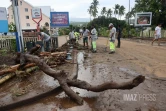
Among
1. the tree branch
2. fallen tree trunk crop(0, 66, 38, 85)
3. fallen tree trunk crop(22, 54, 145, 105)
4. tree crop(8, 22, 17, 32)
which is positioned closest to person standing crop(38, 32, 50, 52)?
fallen tree trunk crop(0, 66, 38, 85)

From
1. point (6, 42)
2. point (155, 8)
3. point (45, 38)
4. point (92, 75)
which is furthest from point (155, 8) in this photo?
point (92, 75)

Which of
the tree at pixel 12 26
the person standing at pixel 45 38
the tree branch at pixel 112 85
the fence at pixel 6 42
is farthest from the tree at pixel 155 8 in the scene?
the tree branch at pixel 112 85

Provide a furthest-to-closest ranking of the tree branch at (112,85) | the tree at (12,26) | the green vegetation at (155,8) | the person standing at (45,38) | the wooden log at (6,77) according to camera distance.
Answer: the green vegetation at (155,8) < the tree at (12,26) < the person standing at (45,38) < the wooden log at (6,77) < the tree branch at (112,85)

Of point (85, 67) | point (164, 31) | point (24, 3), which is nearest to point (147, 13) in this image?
point (164, 31)

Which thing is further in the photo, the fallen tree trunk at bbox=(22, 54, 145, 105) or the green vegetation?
the green vegetation

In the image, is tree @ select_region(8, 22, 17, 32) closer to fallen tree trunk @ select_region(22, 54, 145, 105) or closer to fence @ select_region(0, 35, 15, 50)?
fence @ select_region(0, 35, 15, 50)

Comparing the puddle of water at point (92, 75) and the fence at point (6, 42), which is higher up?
the fence at point (6, 42)

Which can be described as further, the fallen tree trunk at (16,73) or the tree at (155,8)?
the tree at (155,8)

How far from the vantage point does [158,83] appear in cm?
492

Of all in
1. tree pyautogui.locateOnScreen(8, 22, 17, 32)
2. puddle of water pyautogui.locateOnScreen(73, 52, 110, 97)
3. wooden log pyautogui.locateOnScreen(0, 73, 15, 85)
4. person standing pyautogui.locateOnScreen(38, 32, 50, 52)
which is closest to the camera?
Answer: puddle of water pyautogui.locateOnScreen(73, 52, 110, 97)

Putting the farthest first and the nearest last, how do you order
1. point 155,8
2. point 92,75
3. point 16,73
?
point 155,8, point 92,75, point 16,73

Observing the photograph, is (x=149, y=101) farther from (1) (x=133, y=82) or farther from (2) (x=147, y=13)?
→ (2) (x=147, y=13)

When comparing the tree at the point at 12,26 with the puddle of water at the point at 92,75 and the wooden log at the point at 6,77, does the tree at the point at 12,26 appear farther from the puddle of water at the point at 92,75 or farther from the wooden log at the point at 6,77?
the wooden log at the point at 6,77

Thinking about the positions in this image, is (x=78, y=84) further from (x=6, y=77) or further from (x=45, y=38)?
(x=45, y=38)
